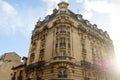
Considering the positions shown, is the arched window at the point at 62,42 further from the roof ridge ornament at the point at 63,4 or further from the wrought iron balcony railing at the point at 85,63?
the roof ridge ornament at the point at 63,4

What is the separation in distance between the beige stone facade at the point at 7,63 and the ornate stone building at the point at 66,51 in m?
17.5

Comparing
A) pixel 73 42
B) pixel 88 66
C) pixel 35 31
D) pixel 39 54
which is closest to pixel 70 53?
pixel 73 42

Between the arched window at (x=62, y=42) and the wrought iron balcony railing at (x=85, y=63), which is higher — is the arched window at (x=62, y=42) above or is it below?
above

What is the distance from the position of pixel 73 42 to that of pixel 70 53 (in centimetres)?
348

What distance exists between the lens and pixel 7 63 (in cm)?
5559

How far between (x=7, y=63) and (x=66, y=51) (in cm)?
3063

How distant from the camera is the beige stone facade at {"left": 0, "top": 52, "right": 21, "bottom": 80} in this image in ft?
176

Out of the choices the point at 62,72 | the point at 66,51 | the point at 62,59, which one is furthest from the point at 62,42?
the point at 62,72

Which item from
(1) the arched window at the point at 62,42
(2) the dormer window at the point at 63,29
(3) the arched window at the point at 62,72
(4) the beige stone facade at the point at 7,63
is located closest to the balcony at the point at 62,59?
(3) the arched window at the point at 62,72

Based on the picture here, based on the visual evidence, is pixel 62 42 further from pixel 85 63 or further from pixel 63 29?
pixel 85 63

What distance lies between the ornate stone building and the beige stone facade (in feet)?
57.5

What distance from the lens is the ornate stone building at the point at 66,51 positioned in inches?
1268

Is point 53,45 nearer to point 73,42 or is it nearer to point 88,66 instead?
point 73,42

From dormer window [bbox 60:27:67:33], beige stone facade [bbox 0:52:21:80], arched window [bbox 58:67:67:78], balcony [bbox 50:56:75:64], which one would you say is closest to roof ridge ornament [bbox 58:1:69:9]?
dormer window [bbox 60:27:67:33]
